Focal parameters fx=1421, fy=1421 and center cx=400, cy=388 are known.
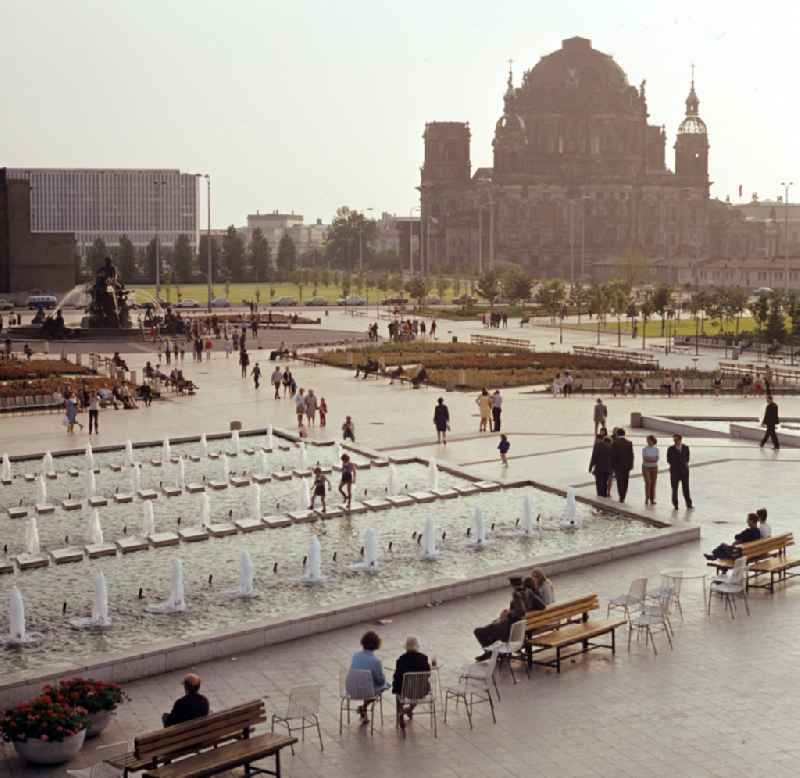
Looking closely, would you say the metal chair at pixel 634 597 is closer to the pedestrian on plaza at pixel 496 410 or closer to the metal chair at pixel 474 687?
the metal chair at pixel 474 687

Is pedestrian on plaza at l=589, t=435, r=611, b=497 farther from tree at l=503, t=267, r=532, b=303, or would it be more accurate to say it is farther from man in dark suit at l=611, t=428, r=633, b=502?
tree at l=503, t=267, r=532, b=303

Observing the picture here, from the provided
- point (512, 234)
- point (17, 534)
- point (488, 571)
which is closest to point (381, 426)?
point (17, 534)

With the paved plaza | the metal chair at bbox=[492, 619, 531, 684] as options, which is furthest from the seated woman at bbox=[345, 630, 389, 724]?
the metal chair at bbox=[492, 619, 531, 684]

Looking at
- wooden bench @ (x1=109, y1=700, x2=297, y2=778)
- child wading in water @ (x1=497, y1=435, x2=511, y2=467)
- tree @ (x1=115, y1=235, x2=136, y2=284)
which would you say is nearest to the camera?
wooden bench @ (x1=109, y1=700, x2=297, y2=778)

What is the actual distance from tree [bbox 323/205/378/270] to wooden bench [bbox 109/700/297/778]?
166537 millimetres

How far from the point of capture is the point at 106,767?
11.8m

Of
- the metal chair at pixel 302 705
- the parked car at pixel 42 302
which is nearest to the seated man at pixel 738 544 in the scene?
the metal chair at pixel 302 705

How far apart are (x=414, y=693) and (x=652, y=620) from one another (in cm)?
387

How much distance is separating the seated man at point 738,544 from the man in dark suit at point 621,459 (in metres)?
4.73

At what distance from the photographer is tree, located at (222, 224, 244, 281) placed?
Result: 481ft

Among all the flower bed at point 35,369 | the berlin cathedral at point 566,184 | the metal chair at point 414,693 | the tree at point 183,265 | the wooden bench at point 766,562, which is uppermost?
the berlin cathedral at point 566,184

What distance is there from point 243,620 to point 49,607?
2.68 meters

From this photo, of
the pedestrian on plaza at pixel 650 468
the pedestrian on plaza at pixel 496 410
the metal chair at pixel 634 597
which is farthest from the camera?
the pedestrian on plaza at pixel 496 410

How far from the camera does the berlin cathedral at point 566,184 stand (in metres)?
158
